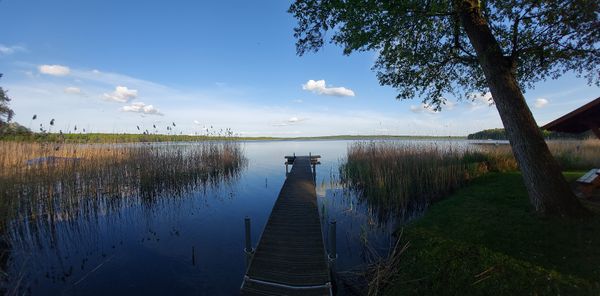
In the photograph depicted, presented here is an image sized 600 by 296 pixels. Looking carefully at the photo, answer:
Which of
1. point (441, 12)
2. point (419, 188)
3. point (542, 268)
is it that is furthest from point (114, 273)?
point (419, 188)

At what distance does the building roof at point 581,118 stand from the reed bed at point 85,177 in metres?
14.3

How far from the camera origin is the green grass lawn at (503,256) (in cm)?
331

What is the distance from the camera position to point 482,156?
12.2 metres

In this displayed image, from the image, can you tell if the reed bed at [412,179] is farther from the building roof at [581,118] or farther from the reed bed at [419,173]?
the building roof at [581,118]

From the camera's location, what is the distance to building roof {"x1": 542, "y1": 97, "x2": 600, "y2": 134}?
19.6 ft

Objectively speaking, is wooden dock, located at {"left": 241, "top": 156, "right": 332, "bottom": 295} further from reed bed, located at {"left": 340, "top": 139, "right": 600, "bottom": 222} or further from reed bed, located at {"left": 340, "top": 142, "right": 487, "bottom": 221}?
reed bed, located at {"left": 340, "top": 139, "right": 600, "bottom": 222}

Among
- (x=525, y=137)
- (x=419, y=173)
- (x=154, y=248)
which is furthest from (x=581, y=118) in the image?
(x=154, y=248)

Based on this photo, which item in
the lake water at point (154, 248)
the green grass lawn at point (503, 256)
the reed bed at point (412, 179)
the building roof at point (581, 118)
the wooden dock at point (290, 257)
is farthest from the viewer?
the reed bed at point (412, 179)

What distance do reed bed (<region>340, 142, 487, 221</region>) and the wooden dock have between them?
3167 millimetres

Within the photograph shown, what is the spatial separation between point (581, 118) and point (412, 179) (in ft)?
16.8

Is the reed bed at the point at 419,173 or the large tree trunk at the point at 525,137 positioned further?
the reed bed at the point at 419,173

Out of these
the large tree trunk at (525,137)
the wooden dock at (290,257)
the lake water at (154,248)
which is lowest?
the lake water at (154,248)

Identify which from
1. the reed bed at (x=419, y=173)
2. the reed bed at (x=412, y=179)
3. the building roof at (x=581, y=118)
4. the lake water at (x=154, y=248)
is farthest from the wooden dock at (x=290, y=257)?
the building roof at (x=581, y=118)

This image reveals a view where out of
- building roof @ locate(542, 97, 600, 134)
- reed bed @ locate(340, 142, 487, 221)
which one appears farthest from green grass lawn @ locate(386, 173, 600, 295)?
reed bed @ locate(340, 142, 487, 221)
